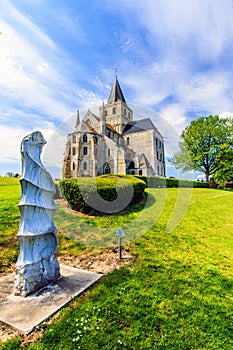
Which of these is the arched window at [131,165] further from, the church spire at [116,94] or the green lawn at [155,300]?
A: the green lawn at [155,300]

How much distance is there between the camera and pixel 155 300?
10.9 feet

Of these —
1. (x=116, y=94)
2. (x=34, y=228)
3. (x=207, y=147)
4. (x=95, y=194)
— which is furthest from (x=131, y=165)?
(x=34, y=228)

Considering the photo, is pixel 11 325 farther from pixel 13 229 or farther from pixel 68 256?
pixel 13 229

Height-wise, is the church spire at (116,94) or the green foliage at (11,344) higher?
the church spire at (116,94)

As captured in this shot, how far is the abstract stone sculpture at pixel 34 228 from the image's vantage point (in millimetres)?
3414

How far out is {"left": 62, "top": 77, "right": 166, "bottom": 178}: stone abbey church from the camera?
Result: 3388cm

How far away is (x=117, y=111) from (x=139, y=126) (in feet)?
21.9

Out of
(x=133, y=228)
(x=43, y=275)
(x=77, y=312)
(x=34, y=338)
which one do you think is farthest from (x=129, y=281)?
(x=133, y=228)

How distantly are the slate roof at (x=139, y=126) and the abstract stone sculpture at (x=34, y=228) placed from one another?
38043 millimetres

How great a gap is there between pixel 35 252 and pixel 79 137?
3262 centimetres

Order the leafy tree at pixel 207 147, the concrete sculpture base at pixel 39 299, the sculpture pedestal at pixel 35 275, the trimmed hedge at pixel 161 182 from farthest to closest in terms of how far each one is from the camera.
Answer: the leafy tree at pixel 207 147 → the trimmed hedge at pixel 161 182 → the sculpture pedestal at pixel 35 275 → the concrete sculpture base at pixel 39 299

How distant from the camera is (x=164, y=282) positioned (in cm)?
385

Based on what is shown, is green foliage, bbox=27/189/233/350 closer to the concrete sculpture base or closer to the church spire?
the concrete sculpture base

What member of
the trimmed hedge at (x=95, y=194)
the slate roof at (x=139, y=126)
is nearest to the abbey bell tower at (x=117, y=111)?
the slate roof at (x=139, y=126)
